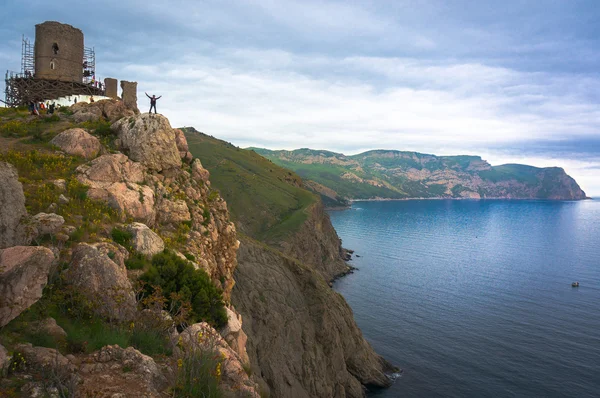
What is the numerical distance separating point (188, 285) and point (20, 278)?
8.16 m

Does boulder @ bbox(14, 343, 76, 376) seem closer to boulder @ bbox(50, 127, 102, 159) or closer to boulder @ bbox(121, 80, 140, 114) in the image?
boulder @ bbox(50, 127, 102, 159)

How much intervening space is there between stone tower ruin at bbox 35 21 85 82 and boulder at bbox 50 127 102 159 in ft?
65.2

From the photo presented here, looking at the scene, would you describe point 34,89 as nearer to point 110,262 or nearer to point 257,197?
point 110,262

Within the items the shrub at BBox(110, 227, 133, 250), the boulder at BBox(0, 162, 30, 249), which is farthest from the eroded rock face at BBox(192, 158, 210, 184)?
the boulder at BBox(0, 162, 30, 249)

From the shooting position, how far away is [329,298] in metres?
54.7

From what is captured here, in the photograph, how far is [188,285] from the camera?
62.1ft

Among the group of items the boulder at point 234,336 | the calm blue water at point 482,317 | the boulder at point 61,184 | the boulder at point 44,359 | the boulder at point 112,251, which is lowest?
the calm blue water at point 482,317

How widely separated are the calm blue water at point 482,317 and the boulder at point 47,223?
167 feet

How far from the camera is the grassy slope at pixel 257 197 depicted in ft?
391

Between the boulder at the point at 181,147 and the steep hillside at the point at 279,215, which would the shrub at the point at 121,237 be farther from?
the steep hillside at the point at 279,215

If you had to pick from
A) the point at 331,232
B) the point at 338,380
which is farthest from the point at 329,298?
the point at 331,232

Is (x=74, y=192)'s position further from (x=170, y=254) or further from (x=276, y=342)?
(x=276, y=342)

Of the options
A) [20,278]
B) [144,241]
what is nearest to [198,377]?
[20,278]

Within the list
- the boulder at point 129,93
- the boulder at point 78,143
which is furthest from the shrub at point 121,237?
the boulder at point 129,93
